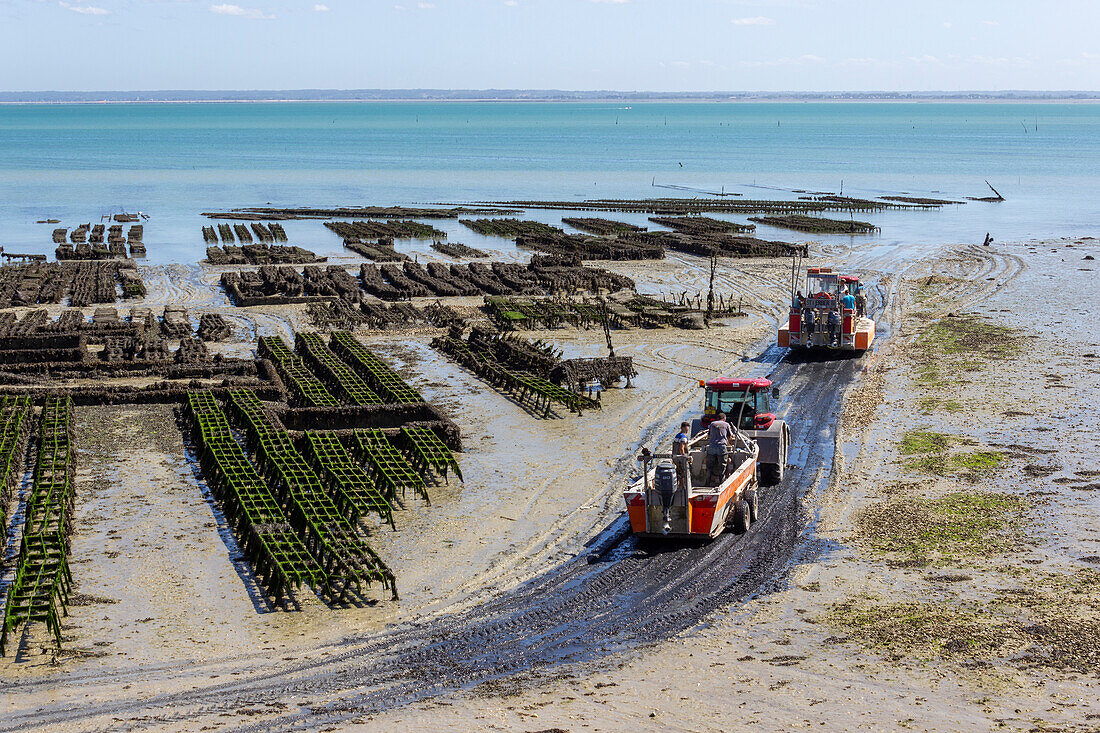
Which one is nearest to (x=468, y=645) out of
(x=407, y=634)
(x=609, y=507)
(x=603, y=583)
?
(x=407, y=634)

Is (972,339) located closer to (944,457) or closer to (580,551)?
(944,457)

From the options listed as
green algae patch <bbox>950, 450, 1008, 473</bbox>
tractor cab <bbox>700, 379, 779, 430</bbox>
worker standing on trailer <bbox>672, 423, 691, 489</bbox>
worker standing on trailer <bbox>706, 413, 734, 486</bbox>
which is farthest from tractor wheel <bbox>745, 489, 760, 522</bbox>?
green algae patch <bbox>950, 450, 1008, 473</bbox>

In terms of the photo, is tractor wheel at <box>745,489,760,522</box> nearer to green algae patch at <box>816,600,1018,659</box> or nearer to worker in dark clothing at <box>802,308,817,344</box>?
green algae patch at <box>816,600,1018,659</box>

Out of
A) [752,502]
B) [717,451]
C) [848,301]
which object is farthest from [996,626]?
[848,301]

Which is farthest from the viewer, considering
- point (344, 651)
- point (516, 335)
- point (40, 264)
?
point (40, 264)

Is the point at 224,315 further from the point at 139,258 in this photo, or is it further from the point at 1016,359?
the point at 1016,359
